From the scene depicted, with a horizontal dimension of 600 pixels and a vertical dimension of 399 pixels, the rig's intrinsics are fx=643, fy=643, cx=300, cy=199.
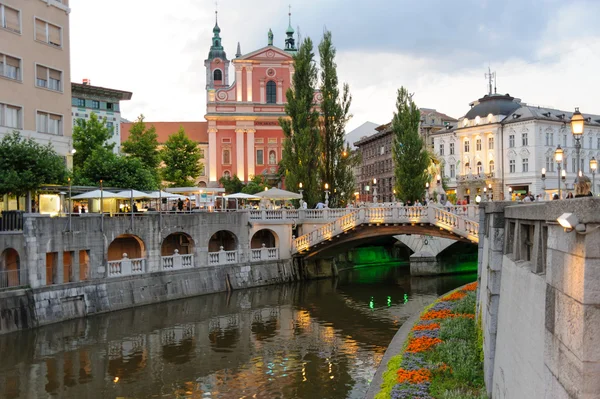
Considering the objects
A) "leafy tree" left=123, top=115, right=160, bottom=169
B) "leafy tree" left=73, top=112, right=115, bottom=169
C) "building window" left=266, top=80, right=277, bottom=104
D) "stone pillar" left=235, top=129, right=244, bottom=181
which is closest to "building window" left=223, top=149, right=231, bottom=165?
"stone pillar" left=235, top=129, right=244, bottom=181

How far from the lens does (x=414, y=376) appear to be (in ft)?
59.7

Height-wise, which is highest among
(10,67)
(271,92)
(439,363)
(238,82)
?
(238,82)

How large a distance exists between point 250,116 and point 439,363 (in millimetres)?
80038

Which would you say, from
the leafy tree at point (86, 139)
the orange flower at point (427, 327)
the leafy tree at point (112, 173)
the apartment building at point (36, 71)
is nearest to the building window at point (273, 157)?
the leafy tree at point (86, 139)

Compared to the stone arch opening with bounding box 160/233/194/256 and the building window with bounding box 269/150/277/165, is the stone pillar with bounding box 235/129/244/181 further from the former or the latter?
the stone arch opening with bounding box 160/233/194/256

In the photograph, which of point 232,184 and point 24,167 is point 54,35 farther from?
point 232,184

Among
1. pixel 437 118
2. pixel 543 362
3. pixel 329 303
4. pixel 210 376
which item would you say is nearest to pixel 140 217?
pixel 329 303

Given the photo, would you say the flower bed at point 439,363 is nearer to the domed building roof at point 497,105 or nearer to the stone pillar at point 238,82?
the domed building roof at point 497,105

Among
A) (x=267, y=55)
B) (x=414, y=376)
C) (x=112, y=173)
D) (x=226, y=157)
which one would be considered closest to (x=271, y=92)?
(x=267, y=55)

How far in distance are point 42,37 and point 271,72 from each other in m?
54.4

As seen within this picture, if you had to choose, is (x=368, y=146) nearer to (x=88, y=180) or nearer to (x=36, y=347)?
(x=88, y=180)

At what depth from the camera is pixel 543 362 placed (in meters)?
9.80

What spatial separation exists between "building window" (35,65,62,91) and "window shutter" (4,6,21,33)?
9.89 ft

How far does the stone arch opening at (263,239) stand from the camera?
181ft
